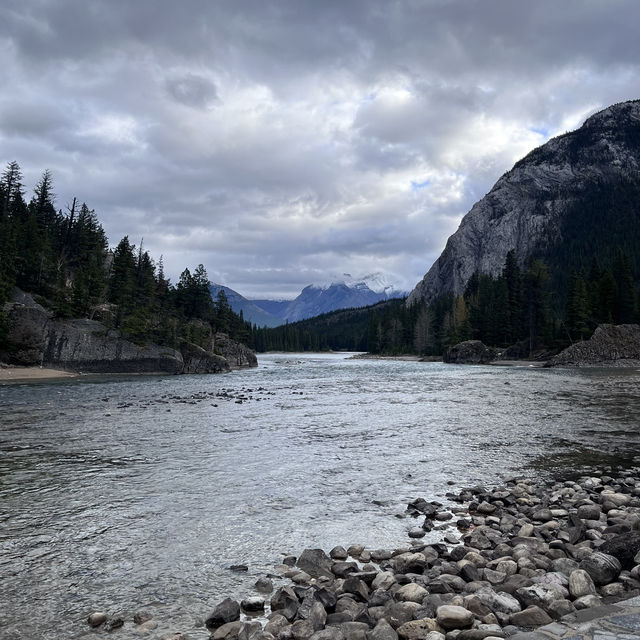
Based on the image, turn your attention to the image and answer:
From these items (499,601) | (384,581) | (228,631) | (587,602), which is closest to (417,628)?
(499,601)

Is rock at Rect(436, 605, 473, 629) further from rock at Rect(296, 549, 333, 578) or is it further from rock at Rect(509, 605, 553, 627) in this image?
rock at Rect(296, 549, 333, 578)

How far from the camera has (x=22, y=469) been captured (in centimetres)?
1577

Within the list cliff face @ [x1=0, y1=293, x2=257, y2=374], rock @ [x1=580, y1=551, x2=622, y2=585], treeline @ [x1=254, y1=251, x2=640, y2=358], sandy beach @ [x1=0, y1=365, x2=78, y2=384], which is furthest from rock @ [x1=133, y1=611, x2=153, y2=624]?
treeline @ [x1=254, y1=251, x2=640, y2=358]

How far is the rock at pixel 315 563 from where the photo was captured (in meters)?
8.73

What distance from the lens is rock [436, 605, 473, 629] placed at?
6.38 meters

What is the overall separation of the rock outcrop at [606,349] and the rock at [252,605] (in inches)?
3617

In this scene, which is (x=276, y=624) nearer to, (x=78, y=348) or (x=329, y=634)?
(x=329, y=634)

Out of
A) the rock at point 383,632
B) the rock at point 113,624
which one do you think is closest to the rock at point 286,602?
the rock at point 383,632

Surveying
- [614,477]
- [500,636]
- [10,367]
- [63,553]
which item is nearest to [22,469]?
[63,553]

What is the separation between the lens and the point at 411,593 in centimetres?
748

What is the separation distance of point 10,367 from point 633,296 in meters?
121

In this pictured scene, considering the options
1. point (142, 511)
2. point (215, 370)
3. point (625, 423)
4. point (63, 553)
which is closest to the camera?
point (63, 553)

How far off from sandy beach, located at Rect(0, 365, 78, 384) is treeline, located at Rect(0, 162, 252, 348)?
5.79 m

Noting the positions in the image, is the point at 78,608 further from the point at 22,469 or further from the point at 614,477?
the point at 614,477
